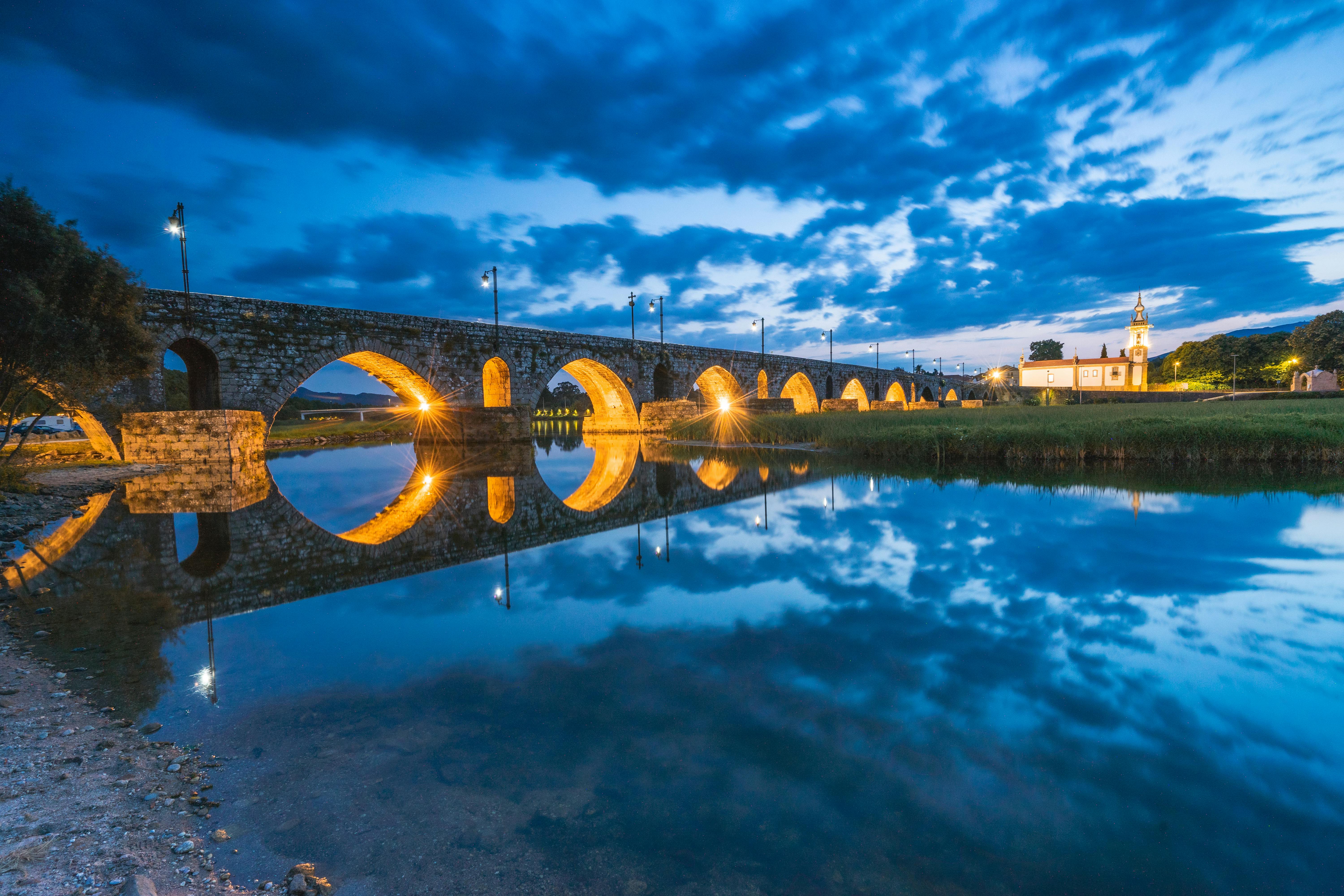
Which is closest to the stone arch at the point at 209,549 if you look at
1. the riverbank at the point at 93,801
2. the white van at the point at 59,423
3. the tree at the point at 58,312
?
the riverbank at the point at 93,801

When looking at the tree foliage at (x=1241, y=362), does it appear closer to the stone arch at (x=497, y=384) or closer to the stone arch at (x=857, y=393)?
the stone arch at (x=857, y=393)

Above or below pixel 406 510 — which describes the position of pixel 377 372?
above

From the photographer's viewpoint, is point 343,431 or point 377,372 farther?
point 343,431

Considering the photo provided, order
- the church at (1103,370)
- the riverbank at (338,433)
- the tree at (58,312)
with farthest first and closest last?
the church at (1103,370), the riverbank at (338,433), the tree at (58,312)

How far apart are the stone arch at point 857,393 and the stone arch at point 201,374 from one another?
51.3 m

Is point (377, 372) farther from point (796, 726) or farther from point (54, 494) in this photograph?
point (796, 726)

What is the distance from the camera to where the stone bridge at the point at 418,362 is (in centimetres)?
1636

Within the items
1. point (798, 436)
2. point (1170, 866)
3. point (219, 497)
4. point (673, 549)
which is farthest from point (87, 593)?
point (798, 436)

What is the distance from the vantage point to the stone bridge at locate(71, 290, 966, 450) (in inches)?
644

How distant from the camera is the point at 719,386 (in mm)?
40594

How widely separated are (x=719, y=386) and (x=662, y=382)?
7106 millimetres

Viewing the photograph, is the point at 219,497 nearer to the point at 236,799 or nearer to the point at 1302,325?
the point at 236,799

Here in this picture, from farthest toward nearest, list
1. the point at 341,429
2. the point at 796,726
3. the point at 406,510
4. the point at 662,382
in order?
1. the point at 341,429
2. the point at 662,382
3. the point at 406,510
4. the point at 796,726

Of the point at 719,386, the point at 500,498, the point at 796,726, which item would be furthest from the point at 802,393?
the point at 796,726
